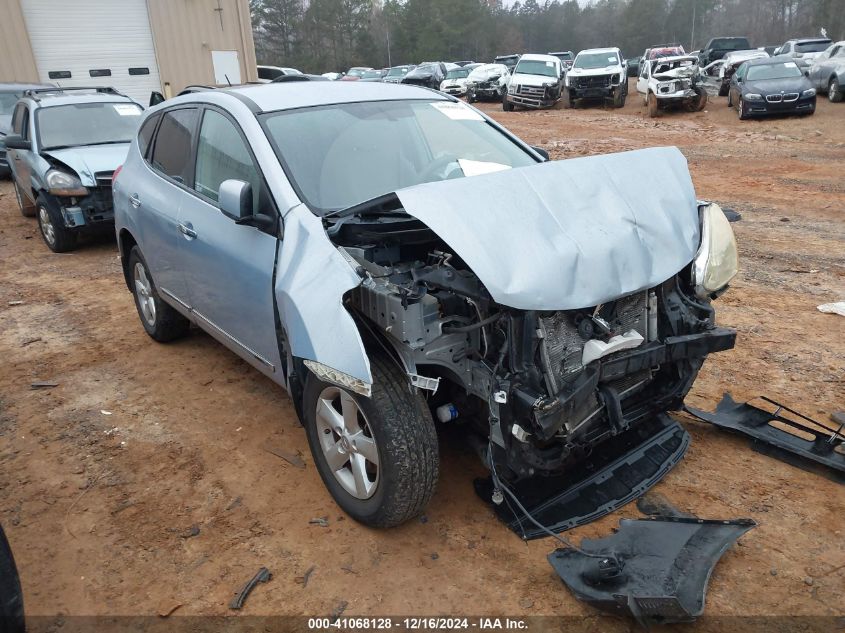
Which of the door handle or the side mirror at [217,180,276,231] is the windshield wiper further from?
the door handle

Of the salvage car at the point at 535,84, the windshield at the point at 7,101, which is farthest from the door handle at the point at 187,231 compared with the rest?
the salvage car at the point at 535,84

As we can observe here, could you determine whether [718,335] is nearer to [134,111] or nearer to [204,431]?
[204,431]

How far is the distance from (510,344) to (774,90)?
1752 centimetres

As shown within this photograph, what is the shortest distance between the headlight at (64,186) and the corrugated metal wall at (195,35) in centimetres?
1324

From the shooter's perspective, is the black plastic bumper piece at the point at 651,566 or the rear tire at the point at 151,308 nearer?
the black plastic bumper piece at the point at 651,566

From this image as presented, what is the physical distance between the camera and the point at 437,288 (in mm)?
2584

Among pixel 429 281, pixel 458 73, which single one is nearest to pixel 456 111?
pixel 429 281

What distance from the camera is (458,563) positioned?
2715 mm

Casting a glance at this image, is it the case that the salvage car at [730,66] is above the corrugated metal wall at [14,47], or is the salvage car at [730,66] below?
below

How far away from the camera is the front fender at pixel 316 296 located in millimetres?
2428

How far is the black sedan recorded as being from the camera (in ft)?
52.9

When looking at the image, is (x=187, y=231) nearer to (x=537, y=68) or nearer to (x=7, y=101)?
(x=7, y=101)

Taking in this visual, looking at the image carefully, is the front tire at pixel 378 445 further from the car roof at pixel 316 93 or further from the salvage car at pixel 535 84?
the salvage car at pixel 535 84

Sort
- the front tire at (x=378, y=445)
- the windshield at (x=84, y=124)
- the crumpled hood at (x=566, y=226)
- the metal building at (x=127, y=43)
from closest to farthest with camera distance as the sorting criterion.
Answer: the crumpled hood at (x=566, y=226)
the front tire at (x=378, y=445)
the windshield at (x=84, y=124)
the metal building at (x=127, y=43)
